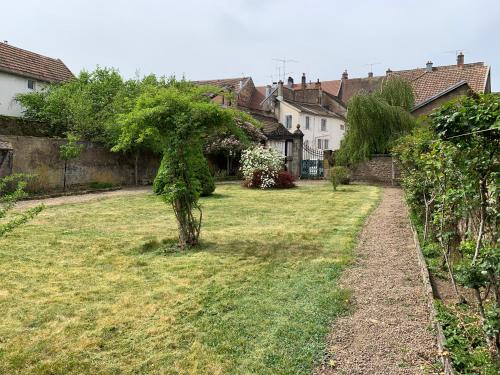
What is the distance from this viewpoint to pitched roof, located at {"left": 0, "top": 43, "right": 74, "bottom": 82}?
2578 centimetres

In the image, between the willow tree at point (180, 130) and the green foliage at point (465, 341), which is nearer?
the green foliage at point (465, 341)

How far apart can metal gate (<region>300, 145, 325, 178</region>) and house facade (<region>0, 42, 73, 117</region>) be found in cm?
1682

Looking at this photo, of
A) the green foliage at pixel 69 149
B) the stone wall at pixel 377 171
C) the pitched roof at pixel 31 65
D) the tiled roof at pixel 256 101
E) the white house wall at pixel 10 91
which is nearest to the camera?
the green foliage at pixel 69 149

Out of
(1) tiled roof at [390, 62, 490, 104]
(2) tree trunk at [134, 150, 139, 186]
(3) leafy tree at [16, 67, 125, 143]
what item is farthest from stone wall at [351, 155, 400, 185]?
(3) leafy tree at [16, 67, 125, 143]

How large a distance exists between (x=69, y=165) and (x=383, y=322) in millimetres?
16514

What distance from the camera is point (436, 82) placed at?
3112 centimetres

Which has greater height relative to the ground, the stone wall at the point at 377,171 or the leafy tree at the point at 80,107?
the leafy tree at the point at 80,107

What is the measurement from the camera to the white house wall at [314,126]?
4216cm

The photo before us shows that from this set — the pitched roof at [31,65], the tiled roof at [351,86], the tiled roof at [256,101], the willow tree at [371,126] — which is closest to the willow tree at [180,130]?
the willow tree at [371,126]

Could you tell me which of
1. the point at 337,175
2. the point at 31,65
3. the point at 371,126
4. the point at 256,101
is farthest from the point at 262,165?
the point at 256,101

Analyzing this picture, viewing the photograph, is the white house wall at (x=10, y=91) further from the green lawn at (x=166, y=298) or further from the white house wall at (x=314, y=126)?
the white house wall at (x=314, y=126)

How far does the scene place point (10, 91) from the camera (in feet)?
84.2

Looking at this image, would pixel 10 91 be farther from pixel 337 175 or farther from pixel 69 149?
pixel 337 175

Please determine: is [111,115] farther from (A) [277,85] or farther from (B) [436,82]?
(A) [277,85]
